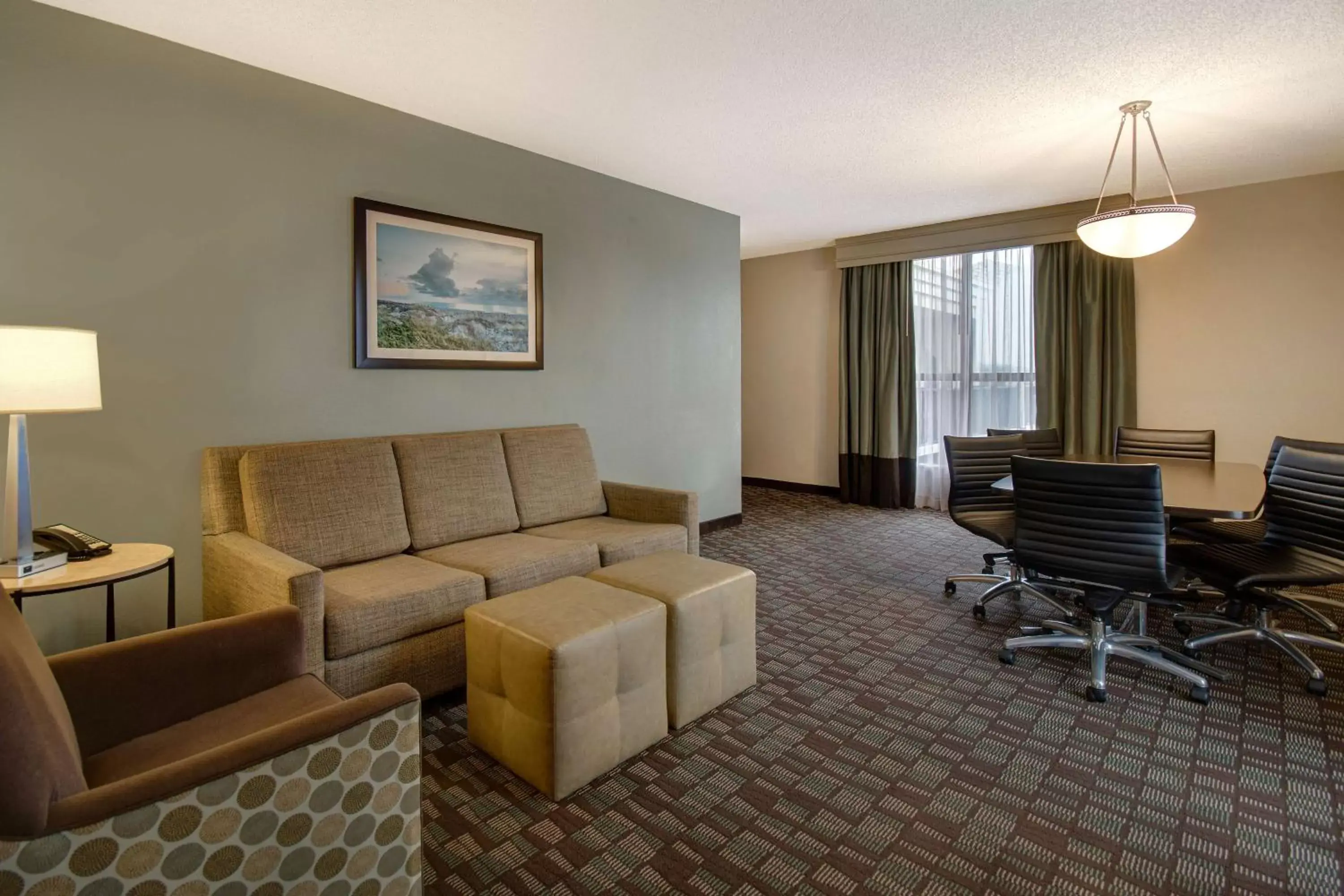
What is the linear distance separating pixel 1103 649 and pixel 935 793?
1.18 meters

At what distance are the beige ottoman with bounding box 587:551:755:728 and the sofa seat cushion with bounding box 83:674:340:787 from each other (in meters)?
1.04

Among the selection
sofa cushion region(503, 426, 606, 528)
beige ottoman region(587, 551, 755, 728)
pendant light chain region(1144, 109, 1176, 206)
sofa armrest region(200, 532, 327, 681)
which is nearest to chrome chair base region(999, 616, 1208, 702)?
beige ottoman region(587, 551, 755, 728)

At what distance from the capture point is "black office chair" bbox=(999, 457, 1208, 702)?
2.38 m

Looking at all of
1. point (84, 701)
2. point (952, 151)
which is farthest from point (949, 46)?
point (84, 701)

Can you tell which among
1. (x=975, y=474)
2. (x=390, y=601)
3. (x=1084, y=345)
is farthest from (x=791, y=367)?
(x=390, y=601)

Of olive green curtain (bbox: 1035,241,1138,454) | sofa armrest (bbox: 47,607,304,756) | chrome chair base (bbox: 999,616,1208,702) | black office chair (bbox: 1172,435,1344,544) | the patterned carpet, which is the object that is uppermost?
olive green curtain (bbox: 1035,241,1138,454)

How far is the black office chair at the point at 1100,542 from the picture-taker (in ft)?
7.79

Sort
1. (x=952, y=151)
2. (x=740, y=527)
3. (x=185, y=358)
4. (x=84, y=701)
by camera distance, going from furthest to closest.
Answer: (x=740, y=527) → (x=952, y=151) → (x=185, y=358) → (x=84, y=701)

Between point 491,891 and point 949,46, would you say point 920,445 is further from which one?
point 491,891

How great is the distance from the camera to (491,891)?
1.56m

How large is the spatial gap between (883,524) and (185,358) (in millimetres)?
4864

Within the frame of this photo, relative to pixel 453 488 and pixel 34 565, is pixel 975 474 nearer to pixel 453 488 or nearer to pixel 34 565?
pixel 453 488

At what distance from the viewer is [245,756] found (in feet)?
3.67

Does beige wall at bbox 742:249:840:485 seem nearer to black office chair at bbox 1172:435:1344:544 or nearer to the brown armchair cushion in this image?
black office chair at bbox 1172:435:1344:544
